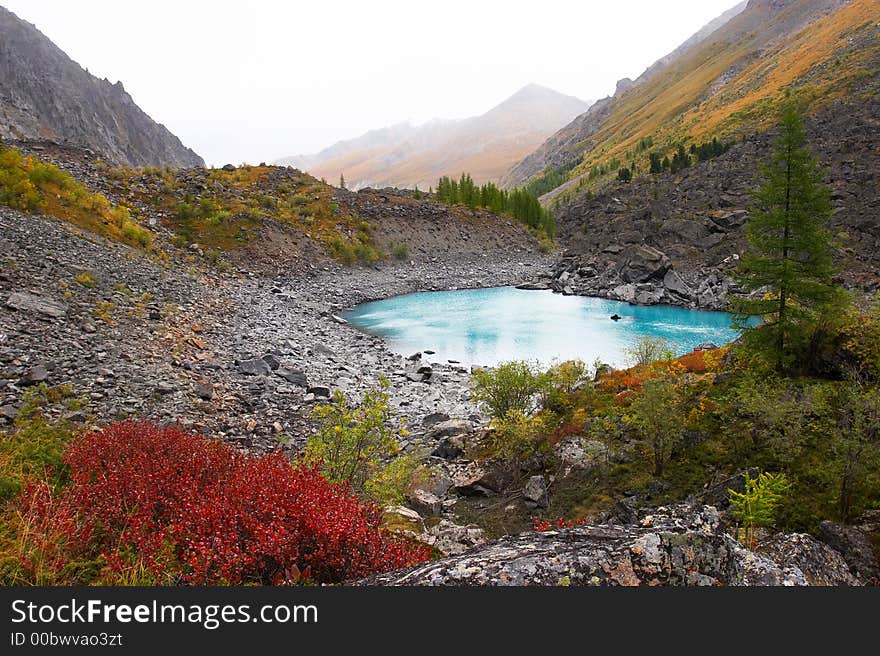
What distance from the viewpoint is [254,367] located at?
20953 mm

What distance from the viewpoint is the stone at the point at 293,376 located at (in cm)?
2088

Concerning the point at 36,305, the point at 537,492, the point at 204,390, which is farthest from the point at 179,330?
the point at 537,492

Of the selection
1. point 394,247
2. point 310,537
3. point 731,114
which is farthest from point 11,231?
point 731,114

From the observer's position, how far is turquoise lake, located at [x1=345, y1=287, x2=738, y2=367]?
3631cm

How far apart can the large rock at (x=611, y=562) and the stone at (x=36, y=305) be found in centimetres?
1945

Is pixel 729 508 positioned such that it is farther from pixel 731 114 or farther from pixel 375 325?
pixel 731 114

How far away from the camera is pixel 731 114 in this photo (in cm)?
11688

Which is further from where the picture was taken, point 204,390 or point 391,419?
point 391,419

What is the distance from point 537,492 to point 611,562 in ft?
26.2

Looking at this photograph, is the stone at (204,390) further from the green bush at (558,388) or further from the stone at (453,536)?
the green bush at (558,388)

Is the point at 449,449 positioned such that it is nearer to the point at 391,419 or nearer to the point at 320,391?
the point at 391,419

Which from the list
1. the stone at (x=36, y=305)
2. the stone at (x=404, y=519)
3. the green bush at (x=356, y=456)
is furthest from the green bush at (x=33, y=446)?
the stone at (x=36, y=305)

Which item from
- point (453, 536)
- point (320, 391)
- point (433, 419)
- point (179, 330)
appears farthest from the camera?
point (179, 330)

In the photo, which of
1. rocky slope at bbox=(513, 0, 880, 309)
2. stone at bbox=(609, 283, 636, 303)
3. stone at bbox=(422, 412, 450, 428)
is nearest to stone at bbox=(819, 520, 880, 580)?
stone at bbox=(422, 412, 450, 428)
